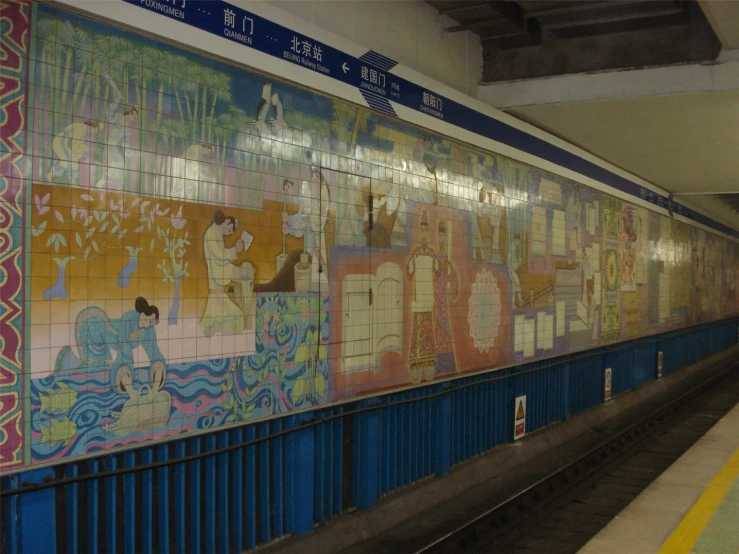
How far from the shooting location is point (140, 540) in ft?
13.1

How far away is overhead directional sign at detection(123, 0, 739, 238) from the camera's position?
4.03 metres

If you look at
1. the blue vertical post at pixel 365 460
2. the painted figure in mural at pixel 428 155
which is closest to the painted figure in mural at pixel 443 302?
the painted figure in mural at pixel 428 155

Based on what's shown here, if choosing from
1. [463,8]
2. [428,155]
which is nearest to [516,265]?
[428,155]

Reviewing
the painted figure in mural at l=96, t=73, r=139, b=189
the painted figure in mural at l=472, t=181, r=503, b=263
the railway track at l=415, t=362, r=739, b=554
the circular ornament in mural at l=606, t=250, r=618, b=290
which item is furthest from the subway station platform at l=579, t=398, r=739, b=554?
the painted figure in mural at l=96, t=73, r=139, b=189

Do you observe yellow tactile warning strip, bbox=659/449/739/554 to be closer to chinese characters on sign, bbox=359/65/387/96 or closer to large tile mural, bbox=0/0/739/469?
large tile mural, bbox=0/0/739/469

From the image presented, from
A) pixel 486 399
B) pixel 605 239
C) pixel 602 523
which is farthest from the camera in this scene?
pixel 605 239

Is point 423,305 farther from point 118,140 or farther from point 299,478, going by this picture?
point 118,140

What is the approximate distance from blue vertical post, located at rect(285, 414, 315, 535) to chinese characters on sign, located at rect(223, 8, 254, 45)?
263cm

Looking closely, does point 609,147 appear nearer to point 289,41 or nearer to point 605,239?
point 605,239

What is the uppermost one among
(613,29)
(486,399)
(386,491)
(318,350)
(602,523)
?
(613,29)

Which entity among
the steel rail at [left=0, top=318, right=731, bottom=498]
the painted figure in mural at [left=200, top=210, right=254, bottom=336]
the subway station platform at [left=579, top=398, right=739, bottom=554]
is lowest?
the subway station platform at [left=579, top=398, right=739, bottom=554]

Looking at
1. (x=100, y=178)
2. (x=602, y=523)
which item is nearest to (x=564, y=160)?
(x=602, y=523)

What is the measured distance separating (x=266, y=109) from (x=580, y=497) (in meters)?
5.42

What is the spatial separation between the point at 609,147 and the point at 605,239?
1.83 meters
